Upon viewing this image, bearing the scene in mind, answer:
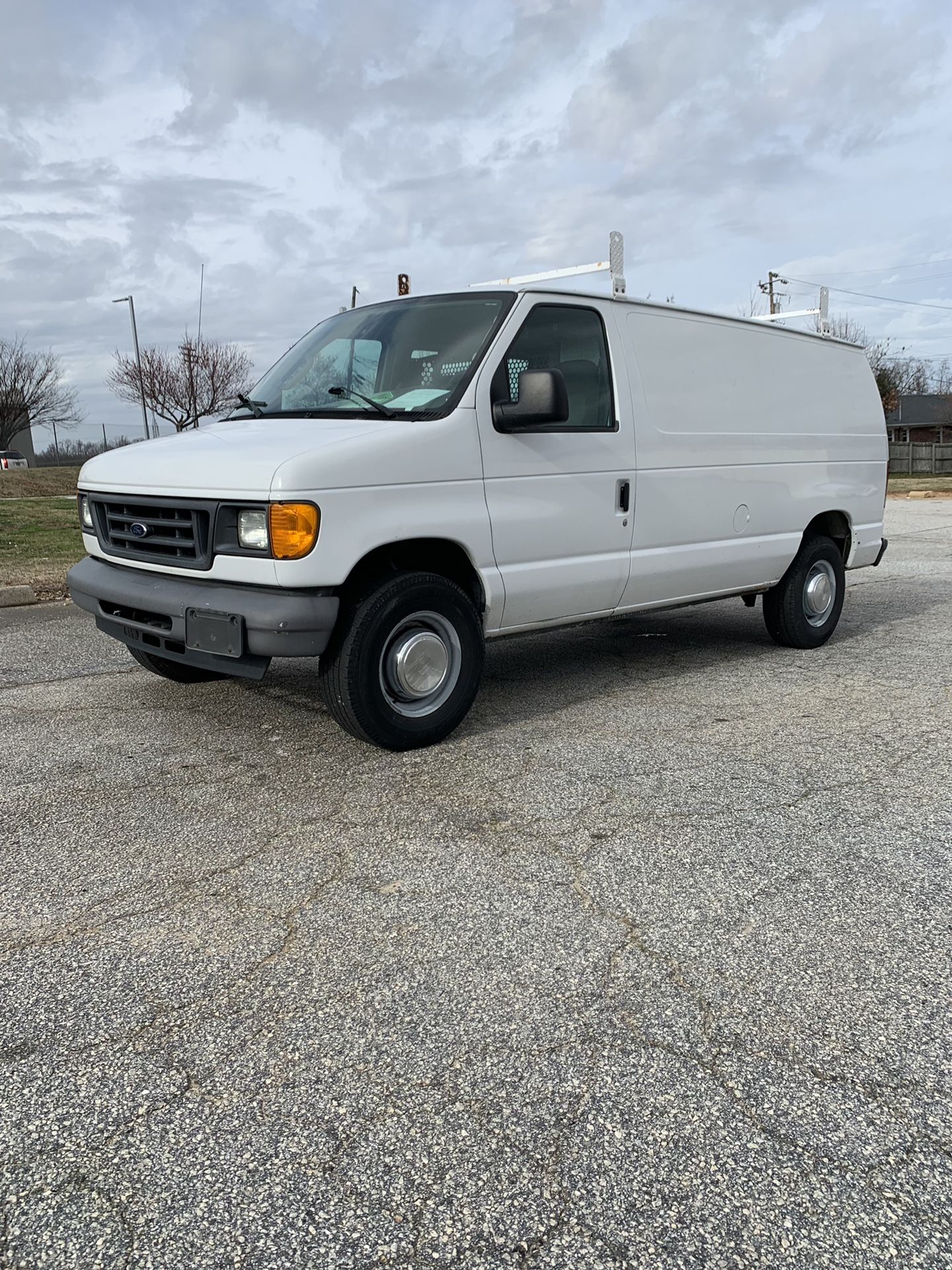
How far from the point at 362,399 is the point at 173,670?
1961 mm

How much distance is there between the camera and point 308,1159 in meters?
2.05

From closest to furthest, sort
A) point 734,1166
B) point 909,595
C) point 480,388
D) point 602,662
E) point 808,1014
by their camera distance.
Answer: point 734,1166, point 808,1014, point 480,388, point 602,662, point 909,595

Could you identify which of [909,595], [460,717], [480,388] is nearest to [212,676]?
[460,717]

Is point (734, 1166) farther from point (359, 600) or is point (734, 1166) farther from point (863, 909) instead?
point (359, 600)

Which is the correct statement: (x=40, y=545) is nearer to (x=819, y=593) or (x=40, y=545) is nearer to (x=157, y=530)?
(x=157, y=530)

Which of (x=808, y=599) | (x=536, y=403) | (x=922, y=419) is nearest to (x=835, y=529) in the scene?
(x=808, y=599)

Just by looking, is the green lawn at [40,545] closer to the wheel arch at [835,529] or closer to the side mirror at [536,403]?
the side mirror at [536,403]

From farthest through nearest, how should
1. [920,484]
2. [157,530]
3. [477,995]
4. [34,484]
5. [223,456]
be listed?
[920,484] → [34,484] → [157,530] → [223,456] → [477,995]

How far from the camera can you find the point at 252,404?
16.9 feet

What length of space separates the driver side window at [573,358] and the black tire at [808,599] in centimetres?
219

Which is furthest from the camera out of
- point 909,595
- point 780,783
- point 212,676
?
point 909,595

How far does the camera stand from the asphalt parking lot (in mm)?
1917

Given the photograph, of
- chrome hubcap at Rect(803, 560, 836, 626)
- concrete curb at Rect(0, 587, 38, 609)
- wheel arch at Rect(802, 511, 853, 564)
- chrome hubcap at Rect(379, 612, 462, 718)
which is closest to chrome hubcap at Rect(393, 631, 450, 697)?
chrome hubcap at Rect(379, 612, 462, 718)

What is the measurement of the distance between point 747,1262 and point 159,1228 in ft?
3.54
